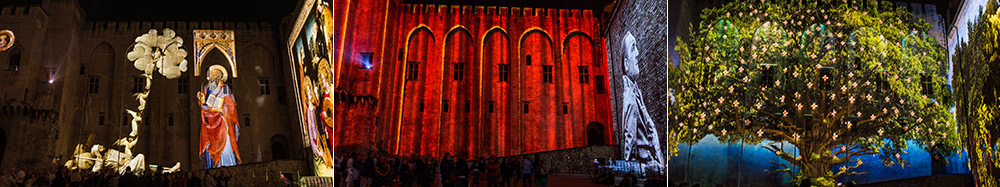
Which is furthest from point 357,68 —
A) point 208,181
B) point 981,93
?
point 981,93

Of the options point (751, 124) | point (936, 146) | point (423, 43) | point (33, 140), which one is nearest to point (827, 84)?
point (751, 124)

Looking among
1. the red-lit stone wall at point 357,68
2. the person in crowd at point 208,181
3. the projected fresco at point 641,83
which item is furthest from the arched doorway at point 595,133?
the person in crowd at point 208,181

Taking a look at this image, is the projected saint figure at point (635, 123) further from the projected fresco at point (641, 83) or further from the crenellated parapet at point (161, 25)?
the crenellated parapet at point (161, 25)

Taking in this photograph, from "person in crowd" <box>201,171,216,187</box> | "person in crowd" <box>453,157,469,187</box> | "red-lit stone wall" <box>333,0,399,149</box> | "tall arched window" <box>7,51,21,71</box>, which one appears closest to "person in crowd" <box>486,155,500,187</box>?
"person in crowd" <box>453,157,469,187</box>

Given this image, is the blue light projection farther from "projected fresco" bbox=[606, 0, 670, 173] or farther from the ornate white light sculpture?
the ornate white light sculpture

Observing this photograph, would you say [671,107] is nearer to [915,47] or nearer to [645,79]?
[645,79]

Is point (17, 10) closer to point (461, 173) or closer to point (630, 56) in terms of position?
point (461, 173)

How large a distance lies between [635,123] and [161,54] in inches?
486

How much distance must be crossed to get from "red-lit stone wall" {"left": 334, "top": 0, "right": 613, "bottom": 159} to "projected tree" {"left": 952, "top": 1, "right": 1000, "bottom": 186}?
330 inches

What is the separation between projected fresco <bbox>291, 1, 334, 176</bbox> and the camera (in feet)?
38.8

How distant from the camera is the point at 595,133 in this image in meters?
18.2

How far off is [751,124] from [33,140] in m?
16.1

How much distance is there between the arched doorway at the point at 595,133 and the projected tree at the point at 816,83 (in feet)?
20.1

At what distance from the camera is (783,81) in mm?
12125
